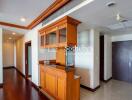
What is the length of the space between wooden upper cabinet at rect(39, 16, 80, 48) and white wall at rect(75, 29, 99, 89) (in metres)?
1.32

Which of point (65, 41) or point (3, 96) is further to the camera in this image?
point (3, 96)

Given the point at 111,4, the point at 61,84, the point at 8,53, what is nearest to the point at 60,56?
the point at 61,84

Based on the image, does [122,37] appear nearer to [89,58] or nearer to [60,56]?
[89,58]

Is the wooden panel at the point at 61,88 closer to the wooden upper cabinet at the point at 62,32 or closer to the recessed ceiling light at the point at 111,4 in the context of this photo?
the wooden upper cabinet at the point at 62,32

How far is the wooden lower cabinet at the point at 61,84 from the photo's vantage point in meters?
2.54

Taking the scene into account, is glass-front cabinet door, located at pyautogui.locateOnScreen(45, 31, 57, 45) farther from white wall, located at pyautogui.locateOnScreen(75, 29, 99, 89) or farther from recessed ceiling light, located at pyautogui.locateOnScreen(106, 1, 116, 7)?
recessed ceiling light, located at pyautogui.locateOnScreen(106, 1, 116, 7)

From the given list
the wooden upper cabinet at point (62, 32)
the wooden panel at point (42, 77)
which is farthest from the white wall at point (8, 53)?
the wooden upper cabinet at point (62, 32)

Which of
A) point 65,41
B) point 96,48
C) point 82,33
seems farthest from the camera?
point 82,33

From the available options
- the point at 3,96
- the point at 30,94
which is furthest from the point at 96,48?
the point at 3,96

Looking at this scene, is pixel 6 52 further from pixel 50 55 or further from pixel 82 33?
pixel 82 33

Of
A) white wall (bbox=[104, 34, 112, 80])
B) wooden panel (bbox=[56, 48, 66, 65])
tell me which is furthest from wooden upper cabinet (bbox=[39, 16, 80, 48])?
white wall (bbox=[104, 34, 112, 80])

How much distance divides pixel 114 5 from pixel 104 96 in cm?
281

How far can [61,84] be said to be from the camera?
2.69m

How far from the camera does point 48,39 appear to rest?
12.0ft
